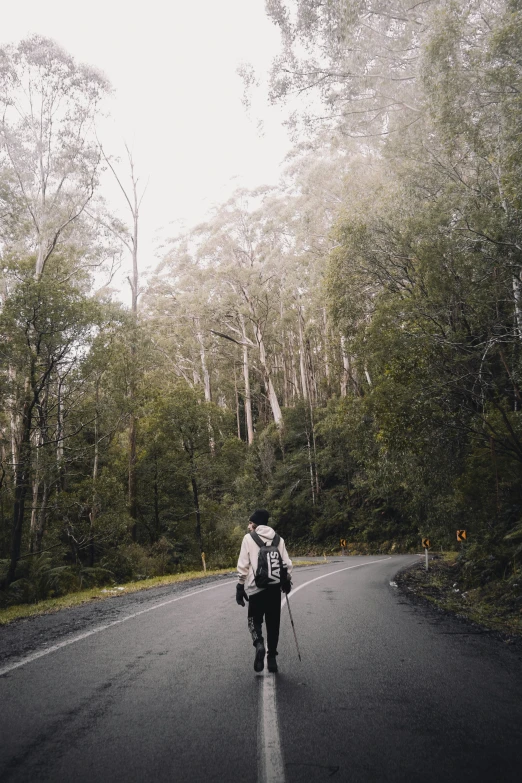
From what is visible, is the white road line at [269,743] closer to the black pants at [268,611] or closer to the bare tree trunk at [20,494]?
the black pants at [268,611]

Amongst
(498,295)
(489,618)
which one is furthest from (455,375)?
(489,618)

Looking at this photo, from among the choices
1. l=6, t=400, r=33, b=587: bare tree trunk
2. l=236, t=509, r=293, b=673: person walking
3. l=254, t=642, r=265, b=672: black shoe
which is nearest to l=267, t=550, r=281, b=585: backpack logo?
l=236, t=509, r=293, b=673: person walking

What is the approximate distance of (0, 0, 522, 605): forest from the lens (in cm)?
1184

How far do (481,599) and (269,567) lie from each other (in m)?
7.34

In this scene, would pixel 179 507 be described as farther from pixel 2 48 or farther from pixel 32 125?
pixel 2 48

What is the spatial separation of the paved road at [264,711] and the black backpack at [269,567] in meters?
0.85

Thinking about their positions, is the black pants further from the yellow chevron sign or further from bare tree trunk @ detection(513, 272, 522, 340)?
the yellow chevron sign

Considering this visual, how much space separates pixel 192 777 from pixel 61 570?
13.2 meters

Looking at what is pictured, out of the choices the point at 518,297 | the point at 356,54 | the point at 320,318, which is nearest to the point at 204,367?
the point at 320,318

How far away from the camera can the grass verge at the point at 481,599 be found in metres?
8.05

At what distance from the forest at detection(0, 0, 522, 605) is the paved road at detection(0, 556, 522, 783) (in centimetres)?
603

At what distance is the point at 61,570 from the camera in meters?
14.6

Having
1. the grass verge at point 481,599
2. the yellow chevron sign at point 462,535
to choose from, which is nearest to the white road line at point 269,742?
the grass verge at point 481,599

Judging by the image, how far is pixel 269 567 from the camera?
5.10 meters
